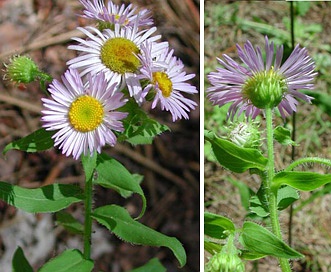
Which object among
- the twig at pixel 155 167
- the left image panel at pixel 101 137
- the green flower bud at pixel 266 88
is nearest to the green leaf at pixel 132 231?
the left image panel at pixel 101 137

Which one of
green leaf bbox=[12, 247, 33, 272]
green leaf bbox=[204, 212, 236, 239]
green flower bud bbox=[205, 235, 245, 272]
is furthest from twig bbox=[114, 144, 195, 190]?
green flower bud bbox=[205, 235, 245, 272]

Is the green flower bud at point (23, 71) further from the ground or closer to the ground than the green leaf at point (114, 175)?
further from the ground

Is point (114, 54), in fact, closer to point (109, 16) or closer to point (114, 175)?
point (109, 16)

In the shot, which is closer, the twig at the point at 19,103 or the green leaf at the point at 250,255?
the green leaf at the point at 250,255

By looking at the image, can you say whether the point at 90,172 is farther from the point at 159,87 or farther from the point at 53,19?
the point at 53,19

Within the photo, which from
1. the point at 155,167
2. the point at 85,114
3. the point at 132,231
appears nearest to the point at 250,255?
the point at 132,231

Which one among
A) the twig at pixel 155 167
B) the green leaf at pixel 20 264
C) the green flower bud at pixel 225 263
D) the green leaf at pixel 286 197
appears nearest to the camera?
the green flower bud at pixel 225 263

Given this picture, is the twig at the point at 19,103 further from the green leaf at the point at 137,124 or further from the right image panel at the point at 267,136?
the green leaf at the point at 137,124

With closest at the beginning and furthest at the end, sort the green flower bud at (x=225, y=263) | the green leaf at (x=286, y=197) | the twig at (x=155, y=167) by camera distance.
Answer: the green flower bud at (x=225, y=263)
the green leaf at (x=286, y=197)
the twig at (x=155, y=167)
